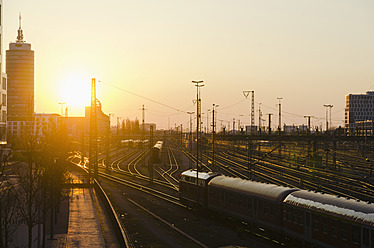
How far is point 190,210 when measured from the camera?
41.0 metres

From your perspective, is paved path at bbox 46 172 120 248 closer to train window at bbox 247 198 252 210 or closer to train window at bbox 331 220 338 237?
train window at bbox 247 198 252 210

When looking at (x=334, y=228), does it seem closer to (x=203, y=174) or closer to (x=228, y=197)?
(x=228, y=197)

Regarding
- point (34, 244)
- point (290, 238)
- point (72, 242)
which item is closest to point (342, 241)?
point (290, 238)

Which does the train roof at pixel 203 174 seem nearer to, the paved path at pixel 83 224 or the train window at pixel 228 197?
the train window at pixel 228 197

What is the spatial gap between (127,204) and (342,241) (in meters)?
28.2

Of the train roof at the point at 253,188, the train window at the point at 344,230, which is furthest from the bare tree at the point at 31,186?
the train window at the point at 344,230

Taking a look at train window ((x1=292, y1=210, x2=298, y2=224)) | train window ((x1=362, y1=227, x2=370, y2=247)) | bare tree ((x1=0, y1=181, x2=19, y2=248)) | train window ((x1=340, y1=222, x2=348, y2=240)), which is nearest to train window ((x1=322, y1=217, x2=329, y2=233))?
train window ((x1=340, y1=222, x2=348, y2=240))

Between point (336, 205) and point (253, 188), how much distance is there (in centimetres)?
841

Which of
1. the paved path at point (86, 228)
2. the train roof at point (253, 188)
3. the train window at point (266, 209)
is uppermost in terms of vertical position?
the train roof at point (253, 188)

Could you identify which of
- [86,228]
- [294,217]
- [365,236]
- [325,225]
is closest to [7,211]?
[86,228]

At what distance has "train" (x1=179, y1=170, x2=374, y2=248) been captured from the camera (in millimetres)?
21173

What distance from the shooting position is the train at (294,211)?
A: 21173 mm

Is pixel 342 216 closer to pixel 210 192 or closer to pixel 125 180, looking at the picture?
pixel 210 192

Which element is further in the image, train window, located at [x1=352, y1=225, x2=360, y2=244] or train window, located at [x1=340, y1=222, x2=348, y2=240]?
train window, located at [x1=340, y1=222, x2=348, y2=240]
